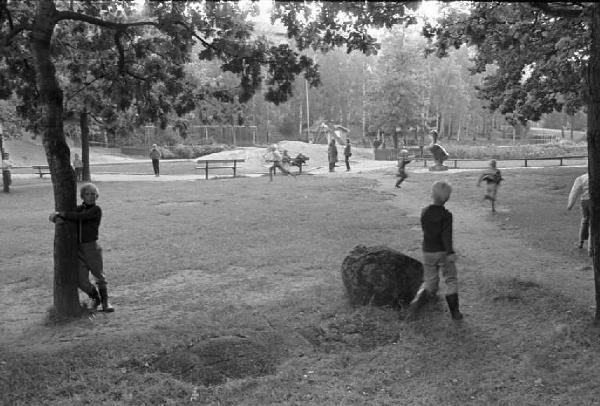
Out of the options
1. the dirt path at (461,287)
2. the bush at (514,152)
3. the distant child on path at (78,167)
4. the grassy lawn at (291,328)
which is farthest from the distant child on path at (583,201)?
the bush at (514,152)

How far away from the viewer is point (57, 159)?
234 inches

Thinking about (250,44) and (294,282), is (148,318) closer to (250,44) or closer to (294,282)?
(294,282)

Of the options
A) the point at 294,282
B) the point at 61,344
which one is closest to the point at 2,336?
the point at 61,344

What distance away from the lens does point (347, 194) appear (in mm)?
17312

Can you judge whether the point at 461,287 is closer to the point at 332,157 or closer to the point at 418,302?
the point at 418,302

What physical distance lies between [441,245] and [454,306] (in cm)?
65

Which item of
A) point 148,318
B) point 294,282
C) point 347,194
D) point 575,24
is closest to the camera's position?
point 148,318

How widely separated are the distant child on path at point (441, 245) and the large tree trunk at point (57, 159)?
12.3 feet

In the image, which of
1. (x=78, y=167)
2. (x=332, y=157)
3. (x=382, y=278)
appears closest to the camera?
(x=382, y=278)

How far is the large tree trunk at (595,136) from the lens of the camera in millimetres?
5125

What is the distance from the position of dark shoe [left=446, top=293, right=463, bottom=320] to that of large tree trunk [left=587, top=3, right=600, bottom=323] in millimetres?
1295

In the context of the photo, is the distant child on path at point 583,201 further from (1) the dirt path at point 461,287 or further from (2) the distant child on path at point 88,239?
(2) the distant child on path at point 88,239

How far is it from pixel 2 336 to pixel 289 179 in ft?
58.4

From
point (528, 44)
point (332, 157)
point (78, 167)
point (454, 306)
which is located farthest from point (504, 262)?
point (78, 167)
